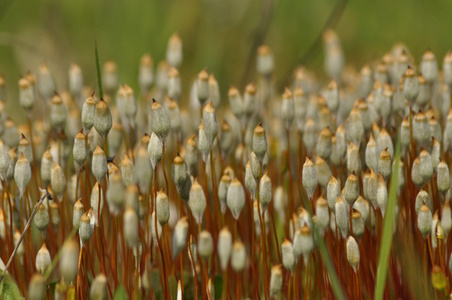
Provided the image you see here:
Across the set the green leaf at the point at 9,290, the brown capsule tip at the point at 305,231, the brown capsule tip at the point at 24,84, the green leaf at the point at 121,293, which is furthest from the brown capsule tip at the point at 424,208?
the brown capsule tip at the point at 24,84

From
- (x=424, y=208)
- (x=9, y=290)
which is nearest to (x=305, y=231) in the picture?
(x=424, y=208)

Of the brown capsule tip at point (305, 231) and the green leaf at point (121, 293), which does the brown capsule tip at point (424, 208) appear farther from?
the green leaf at point (121, 293)

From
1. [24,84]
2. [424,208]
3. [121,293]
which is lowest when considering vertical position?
[121,293]

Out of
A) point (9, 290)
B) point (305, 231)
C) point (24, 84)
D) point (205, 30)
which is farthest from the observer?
point (205, 30)

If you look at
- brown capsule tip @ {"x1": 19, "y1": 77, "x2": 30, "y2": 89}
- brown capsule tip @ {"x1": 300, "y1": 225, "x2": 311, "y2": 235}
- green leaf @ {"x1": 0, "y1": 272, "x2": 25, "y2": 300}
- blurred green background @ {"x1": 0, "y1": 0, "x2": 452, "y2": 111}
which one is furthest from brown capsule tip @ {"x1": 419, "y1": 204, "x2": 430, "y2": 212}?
blurred green background @ {"x1": 0, "y1": 0, "x2": 452, "y2": 111}

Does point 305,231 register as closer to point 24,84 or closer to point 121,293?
point 121,293

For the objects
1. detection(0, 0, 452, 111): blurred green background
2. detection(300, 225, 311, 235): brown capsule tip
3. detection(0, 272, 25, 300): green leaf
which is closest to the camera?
detection(300, 225, 311, 235): brown capsule tip

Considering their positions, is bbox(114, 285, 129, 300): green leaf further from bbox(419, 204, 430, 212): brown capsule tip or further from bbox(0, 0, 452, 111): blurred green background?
bbox(0, 0, 452, 111): blurred green background
